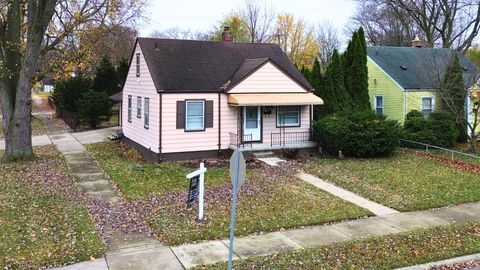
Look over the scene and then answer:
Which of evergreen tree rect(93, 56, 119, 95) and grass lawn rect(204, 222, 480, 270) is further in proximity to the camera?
evergreen tree rect(93, 56, 119, 95)

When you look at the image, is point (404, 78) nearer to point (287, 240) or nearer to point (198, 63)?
point (198, 63)

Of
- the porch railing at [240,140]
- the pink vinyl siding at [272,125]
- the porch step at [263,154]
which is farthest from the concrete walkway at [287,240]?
the pink vinyl siding at [272,125]

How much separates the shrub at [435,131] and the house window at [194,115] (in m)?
11.6

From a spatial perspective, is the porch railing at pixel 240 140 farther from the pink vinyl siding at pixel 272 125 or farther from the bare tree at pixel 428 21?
the bare tree at pixel 428 21

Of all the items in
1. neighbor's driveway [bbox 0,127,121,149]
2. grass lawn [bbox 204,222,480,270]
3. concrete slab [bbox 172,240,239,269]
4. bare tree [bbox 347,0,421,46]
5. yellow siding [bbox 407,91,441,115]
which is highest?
bare tree [bbox 347,0,421,46]

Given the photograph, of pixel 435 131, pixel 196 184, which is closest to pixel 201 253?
pixel 196 184

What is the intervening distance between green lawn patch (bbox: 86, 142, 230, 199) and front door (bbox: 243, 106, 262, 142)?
3.39m

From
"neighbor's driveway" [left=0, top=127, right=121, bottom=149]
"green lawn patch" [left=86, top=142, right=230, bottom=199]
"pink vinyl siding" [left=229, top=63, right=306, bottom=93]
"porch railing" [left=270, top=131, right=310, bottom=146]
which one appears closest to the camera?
"green lawn patch" [left=86, top=142, right=230, bottom=199]

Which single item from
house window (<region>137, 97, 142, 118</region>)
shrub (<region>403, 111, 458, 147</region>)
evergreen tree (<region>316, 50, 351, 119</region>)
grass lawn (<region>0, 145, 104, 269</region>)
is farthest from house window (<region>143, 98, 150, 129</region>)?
shrub (<region>403, 111, 458, 147</region>)

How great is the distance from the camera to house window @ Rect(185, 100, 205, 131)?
19.1 meters

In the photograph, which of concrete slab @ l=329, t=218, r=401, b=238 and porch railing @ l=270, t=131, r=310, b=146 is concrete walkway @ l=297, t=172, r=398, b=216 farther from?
porch railing @ l=270, t=131, r=310, b=146

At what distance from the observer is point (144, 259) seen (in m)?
8.27

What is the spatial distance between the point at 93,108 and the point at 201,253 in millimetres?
24446

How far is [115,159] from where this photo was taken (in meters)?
19.5
